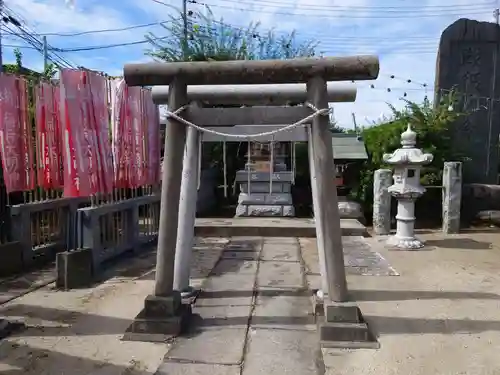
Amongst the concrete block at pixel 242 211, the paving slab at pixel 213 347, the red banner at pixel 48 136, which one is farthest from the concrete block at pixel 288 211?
the paving slab at pixel 213 347

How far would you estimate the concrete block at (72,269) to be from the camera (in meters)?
5.50

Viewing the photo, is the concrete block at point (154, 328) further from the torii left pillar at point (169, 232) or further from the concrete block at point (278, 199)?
the concrete block at point (278, 199)

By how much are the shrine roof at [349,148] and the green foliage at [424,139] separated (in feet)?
1.44

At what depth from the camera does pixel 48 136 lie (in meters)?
6.57

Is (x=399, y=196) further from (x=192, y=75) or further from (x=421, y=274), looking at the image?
(x=192, y=75)

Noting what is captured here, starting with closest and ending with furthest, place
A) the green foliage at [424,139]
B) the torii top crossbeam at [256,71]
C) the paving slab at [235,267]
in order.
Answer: the torii top crossbeam at [256,71]
the paving slab at [235,267]
the green foliage at [424,139]

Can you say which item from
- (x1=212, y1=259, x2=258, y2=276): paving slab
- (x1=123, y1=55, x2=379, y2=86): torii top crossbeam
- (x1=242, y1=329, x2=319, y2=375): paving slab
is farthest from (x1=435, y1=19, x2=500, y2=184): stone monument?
(x1=242, y1=329, x2=319, y2=375): paving slab

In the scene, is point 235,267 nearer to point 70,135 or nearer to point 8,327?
point 70,135

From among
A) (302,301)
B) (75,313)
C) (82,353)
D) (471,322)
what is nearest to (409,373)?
(471,322)

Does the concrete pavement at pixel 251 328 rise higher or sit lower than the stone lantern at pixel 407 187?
lower

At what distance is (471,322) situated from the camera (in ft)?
14.1

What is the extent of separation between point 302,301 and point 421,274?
7.61 ft

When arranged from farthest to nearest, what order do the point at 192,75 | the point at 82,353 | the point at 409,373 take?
the point at 192,75
the point at 82,353
the point at 409,373

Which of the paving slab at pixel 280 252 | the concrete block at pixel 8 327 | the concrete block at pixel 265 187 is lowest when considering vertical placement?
the paving slab at pixel 280 252
